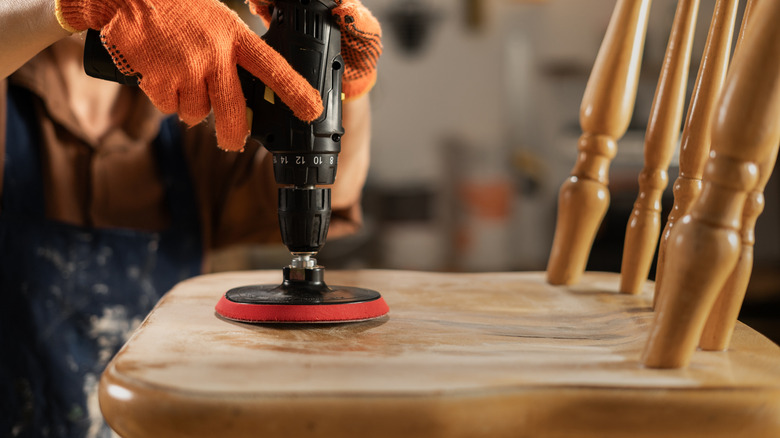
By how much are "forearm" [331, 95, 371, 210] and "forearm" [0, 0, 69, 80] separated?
507 mm

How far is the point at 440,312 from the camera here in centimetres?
49

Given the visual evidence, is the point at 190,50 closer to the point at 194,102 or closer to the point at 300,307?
the point at 194,102

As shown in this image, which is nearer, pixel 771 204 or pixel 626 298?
pixel 626 298

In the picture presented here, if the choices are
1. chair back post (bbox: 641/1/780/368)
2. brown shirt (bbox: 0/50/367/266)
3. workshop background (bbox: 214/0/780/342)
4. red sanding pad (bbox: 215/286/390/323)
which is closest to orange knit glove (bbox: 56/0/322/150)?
red sanding pad (bbox: 215/286/390/323)

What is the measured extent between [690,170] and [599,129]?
0.39 feet

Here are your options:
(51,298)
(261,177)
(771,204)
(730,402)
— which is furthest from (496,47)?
(730,402)

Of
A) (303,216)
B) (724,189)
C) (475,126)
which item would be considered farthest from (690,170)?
(475,126)

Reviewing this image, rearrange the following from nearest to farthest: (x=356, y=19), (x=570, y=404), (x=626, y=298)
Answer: (x=570, y=404) < (x=356, y=19) < (x=626, y=298)

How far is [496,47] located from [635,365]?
2.61 meters

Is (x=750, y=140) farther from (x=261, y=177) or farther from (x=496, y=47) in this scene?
(x=496, y=47)

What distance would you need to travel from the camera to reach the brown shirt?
3.08 feet

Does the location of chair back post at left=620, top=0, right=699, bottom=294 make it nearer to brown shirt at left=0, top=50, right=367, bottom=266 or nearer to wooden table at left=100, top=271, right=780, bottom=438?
wooden table at left=100, top=271, right=780, bottom=438

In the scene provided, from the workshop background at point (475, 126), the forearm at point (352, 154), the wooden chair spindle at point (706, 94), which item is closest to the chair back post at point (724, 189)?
the wooden chair spindle at point (706, 94)

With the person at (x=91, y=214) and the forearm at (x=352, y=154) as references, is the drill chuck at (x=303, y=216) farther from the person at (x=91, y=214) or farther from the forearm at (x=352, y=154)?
the forearm at (x=352, y=154)
